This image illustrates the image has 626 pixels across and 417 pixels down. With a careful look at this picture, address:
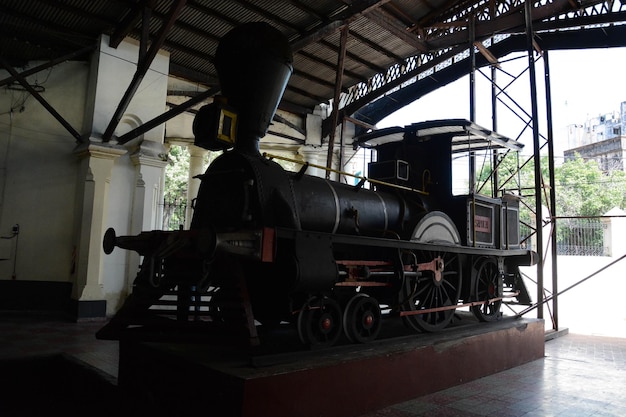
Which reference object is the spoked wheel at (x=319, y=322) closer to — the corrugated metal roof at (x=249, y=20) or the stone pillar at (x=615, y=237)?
the corrugated metal roof at (x=249, y=20)

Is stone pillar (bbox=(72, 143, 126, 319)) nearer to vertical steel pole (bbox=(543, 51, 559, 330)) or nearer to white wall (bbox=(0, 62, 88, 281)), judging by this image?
white wall (bbox=(0, 62, 88, 281))

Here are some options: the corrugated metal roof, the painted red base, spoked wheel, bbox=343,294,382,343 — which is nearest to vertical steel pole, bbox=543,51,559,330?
the corrugated metal roof

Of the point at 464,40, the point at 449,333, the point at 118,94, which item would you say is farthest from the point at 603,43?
the point at 118,94

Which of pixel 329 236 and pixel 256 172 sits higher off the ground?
pixel 256 172

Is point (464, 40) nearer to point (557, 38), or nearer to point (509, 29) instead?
point (509, 29)

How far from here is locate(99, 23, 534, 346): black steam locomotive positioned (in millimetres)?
3686

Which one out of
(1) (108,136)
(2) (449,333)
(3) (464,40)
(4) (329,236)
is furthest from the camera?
(3) (464,40)

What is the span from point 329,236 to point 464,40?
854 centimetres

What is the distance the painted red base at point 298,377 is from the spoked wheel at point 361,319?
0.48 feet

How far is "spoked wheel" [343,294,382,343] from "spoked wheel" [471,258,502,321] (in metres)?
2.31

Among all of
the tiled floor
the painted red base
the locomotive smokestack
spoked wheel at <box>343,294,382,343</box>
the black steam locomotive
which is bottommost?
the tiled floor

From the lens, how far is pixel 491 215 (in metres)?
6.58

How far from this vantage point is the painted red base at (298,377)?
123 inches

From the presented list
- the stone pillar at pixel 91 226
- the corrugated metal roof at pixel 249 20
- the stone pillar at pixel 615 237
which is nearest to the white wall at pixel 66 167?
the stone pillar at pixel 91 226
